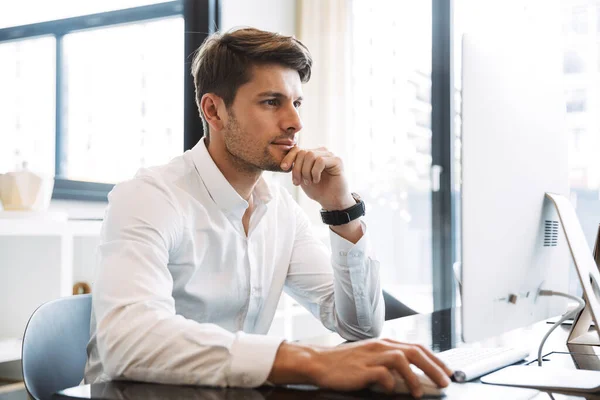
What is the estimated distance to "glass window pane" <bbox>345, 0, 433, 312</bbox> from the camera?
404 cm

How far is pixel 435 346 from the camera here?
128cm

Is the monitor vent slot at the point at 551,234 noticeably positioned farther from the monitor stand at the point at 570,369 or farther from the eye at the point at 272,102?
the eye at the point at 272,102

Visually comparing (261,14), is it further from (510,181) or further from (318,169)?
(510,181)

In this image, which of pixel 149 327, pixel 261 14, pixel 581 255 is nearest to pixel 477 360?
pixel 581 255

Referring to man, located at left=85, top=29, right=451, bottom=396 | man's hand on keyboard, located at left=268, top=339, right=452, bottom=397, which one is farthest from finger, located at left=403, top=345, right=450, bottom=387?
man, located at left=85, top=29, right=451, bottom=396

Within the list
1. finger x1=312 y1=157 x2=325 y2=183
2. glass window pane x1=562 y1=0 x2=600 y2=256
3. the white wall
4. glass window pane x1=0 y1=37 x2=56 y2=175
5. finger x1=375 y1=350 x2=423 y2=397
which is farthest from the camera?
the white wall

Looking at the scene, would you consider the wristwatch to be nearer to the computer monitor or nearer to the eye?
the eye

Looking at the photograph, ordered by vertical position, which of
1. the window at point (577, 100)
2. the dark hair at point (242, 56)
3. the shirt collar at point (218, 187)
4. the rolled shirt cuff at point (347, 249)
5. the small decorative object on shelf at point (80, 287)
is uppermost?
the window at point (577, 100)

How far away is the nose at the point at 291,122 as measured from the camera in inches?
61.8

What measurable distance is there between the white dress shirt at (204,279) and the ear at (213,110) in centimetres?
12

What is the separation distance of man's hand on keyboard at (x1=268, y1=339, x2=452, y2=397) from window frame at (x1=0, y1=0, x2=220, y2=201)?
2178mm

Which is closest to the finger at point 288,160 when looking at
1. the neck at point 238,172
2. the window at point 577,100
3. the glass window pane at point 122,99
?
the neck at point 238,172

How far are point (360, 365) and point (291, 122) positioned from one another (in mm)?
825

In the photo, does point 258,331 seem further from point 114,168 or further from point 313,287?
point 114,168
